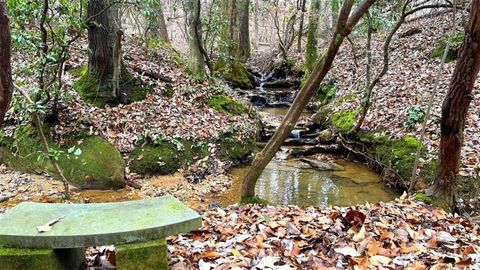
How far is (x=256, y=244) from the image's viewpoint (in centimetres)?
310

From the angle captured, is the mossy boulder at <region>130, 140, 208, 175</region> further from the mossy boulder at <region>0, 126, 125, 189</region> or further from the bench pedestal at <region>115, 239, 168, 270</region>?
the bench pedestal at <region>115, 239, 168, 270</region>

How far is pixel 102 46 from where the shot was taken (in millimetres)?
8359

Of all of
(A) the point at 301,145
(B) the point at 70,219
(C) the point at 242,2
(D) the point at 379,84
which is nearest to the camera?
(B) the point at 70,219

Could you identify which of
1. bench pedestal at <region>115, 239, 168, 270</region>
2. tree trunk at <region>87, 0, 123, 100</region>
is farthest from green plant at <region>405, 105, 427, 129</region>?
bench pedestal at <region>115, 239, 168, 270</region>

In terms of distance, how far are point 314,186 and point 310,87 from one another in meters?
3.21

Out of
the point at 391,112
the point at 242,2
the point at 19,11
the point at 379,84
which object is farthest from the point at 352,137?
the point at 242,2

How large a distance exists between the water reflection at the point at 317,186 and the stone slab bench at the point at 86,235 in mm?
4441

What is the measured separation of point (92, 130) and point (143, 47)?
5277mm

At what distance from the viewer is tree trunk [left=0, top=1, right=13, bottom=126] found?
2496 mm

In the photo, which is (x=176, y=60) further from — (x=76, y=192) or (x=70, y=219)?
(x=70, y=219)

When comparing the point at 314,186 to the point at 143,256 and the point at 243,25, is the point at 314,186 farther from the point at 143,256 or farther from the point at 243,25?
the point at 243,25

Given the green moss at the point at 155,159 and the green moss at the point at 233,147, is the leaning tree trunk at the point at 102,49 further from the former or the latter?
the green moss at the point at 233,147

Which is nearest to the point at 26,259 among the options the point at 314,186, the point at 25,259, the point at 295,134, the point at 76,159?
the point at 25,259

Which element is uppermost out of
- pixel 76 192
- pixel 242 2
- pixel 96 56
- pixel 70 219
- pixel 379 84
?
pixel 242 2
